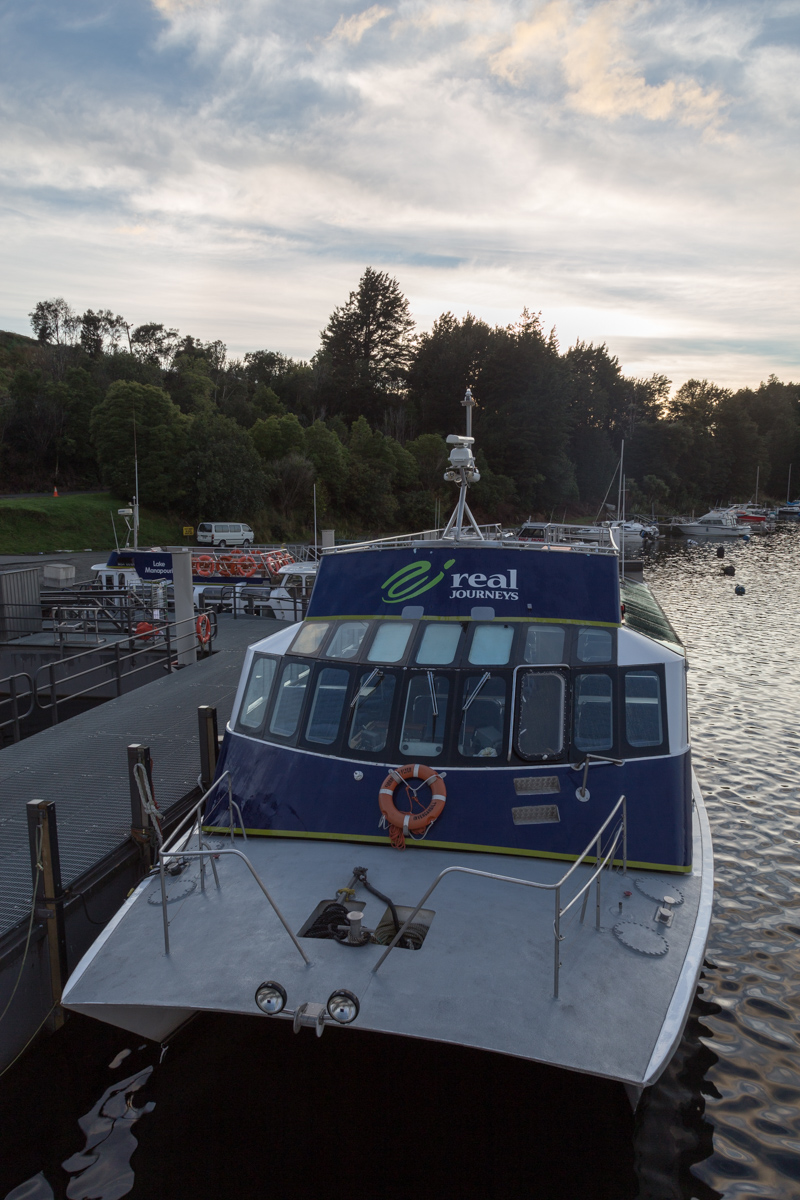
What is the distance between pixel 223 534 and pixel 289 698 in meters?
43.7

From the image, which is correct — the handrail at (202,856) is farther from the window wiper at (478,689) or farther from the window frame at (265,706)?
the window wiper at (478,689)

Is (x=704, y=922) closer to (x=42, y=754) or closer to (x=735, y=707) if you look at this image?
(x=42, y=754)

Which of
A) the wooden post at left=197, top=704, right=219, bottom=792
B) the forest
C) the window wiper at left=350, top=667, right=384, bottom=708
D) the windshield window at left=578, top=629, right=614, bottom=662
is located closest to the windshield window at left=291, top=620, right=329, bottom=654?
the window wiper at left=350, top=667, right=384, bottom=708

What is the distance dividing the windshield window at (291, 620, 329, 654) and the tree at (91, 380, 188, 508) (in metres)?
49.4

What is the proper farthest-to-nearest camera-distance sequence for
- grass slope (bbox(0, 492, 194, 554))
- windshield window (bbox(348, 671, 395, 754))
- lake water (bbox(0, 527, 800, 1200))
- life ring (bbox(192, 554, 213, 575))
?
grass slope (bbox(0, 492, 194, 554))
life ring (bbox(192, 554, 213, 575))
windshield window (bbox(348, 671, 395, 754))
lake water (bbox(0, 527, 800, 1200))

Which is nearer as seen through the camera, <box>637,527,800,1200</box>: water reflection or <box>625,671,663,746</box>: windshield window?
<box>637,527,800,1200</box>: water reflection

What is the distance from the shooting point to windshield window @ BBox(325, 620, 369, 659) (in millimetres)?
9188

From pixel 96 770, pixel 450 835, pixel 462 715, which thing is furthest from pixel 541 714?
pixel 96 770

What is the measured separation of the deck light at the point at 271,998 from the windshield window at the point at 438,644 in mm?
3895

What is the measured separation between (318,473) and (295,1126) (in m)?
59.5

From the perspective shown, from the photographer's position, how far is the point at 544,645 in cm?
869

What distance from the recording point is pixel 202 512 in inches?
2249

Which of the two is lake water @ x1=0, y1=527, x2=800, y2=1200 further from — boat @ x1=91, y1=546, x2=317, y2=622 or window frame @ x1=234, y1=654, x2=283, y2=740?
boat @ x1=91, y1=546, x2=317, y2=622

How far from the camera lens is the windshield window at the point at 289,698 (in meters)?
9.02
